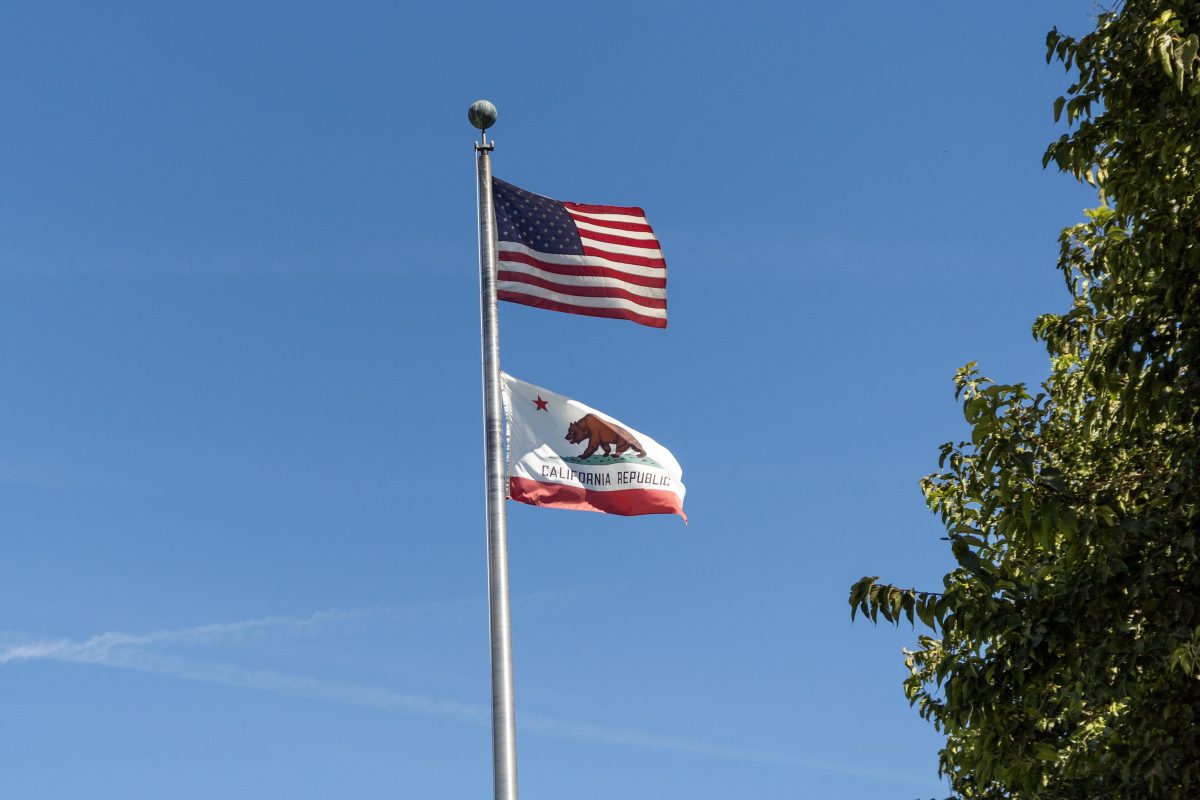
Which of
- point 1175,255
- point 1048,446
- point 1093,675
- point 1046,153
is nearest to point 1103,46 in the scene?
point 1046,153

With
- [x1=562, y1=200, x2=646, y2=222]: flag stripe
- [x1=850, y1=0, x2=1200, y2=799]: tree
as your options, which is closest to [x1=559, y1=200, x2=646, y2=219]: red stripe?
[x1=562, y1=200, x2=646, y2=222]: flag stripe

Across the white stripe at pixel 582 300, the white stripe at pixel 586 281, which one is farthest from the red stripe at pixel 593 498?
the white stripe at pixel 586 281

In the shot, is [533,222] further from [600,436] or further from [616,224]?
[600,436]

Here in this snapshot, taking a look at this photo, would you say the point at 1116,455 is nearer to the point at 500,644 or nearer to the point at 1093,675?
the point at 1093,675

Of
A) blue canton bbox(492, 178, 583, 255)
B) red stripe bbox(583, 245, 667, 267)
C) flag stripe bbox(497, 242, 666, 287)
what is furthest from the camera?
red stripe bbox(583, 245, 667, 267)

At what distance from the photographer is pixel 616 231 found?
613 inches

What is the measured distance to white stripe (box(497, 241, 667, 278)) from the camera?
14.6m

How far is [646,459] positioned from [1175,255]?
577cm

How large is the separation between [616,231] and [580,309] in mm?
1142

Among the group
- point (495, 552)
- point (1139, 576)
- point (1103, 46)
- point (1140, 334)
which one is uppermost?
point (1103, 46)

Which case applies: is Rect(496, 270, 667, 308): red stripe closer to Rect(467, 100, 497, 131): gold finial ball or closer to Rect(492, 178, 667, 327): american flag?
Rect(492, 178, 667, 327): american flag

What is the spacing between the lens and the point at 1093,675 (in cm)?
1022

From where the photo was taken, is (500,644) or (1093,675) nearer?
(1093,675)

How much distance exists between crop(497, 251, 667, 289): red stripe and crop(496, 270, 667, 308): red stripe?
0.45 ft
